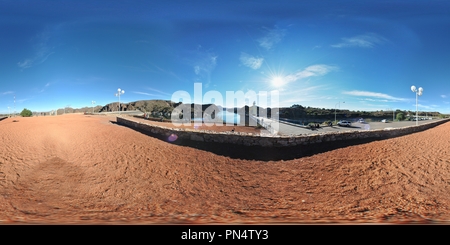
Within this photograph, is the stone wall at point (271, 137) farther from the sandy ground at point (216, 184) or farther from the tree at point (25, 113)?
the tree at point (25, 113)

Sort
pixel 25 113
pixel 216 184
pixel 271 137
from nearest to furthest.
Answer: pixel 216 184 < pixel 271 137 < pixel 25 113

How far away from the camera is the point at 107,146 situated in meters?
6.95

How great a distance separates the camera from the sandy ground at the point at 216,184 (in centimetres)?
268

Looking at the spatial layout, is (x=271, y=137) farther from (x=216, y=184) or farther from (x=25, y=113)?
(x=25, y=113)

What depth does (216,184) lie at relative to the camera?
423 centimetres

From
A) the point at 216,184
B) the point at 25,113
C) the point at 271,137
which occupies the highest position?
the point at 25,113

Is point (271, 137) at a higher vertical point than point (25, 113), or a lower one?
lower

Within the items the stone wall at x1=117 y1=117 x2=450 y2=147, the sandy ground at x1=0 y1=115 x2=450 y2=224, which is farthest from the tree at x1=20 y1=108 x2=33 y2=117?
the stone wall at x1=117 y1=117 x2=450 y2=147

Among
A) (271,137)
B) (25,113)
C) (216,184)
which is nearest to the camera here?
(216,184)

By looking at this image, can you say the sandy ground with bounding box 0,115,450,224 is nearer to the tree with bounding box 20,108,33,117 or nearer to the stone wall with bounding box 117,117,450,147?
the stone wall with bounding box 117,117,450,147

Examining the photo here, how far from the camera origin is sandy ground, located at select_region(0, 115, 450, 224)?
2680 mm

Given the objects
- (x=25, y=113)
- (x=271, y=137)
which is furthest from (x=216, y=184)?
(x=25, y=113)

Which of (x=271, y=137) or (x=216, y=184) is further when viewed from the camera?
(x=271, y=137)
